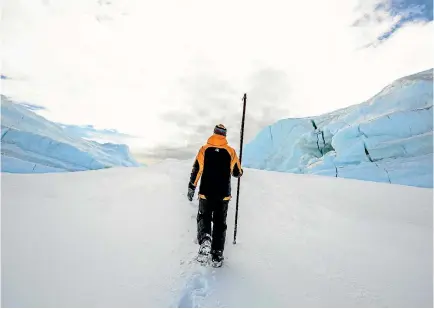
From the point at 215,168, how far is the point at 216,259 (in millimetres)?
1155

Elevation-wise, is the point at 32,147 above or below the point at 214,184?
above

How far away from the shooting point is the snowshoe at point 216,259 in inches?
127

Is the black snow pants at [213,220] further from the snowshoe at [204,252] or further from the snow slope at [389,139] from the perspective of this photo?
the snow slope at [389,139]

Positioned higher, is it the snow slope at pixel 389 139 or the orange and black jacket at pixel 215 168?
the snow slope at pixel 389 139

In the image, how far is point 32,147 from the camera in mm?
32812

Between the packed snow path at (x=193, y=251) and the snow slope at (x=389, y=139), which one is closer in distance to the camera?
the packed snow path at (x=193, y=251)

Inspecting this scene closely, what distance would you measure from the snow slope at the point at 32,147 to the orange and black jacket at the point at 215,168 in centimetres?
3218

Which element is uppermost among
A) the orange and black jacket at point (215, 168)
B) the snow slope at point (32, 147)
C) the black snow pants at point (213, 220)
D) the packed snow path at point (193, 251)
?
the snow slope at point (32, 147)

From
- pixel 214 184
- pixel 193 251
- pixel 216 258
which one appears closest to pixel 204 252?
pixel 216 258

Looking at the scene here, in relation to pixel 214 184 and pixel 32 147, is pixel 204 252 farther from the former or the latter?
pixel 32 147

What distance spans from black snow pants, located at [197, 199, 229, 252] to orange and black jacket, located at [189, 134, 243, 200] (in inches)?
3.7

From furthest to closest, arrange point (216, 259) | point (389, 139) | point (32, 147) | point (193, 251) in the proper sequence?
point (32, 147)
point (389, 139)
point (193, 251)
point (216, 259)

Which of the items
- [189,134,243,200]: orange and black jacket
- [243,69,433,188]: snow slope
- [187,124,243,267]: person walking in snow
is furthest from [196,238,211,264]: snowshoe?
[243,69,433,188]: snow slope

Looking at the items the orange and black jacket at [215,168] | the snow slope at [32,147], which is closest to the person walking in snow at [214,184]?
the orange and black jacket at [215,168]
